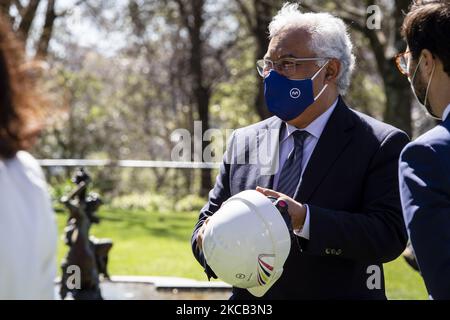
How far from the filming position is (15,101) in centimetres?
214

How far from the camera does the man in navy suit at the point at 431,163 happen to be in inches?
92.5

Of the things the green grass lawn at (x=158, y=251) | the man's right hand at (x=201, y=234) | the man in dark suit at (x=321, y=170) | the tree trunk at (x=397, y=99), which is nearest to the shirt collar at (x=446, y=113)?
the man in dark suit at (x=321, y=170)

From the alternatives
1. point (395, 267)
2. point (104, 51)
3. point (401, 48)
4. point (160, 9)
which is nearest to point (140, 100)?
point (104, 51)

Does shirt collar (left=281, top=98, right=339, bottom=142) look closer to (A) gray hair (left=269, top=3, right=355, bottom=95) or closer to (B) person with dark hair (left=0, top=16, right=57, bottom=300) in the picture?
(A) gray hair (left=269, top=3, right=355, bottom=95)

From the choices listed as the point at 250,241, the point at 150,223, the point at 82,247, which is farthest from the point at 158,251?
the point at 250,241

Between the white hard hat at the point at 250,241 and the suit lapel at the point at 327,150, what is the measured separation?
1.24 feet

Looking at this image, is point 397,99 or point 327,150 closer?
point 327,150

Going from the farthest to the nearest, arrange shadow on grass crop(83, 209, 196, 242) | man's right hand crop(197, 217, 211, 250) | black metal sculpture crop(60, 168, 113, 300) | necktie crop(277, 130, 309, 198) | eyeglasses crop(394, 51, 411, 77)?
shadow on grass crop(83, 209, 196, 242) → black metal sculpture crop(60, 168, 113, 300) → necktie crop(277, 130, 309, 198) → man's right hand crop(197, 217, 211, 250) → eyeglasses crop(394, 51, 411, 77)

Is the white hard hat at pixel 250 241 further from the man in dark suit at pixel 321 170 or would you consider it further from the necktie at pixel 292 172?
the necktie at pixel 292 172

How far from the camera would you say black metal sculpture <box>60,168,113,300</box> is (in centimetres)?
777

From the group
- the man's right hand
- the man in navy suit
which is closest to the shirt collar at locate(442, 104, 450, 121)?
the man in navy suit

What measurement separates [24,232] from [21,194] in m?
0.10

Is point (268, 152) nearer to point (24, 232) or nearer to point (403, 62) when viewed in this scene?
point (403, 62)

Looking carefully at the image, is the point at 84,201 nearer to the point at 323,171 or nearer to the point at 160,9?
the point at 323,171
